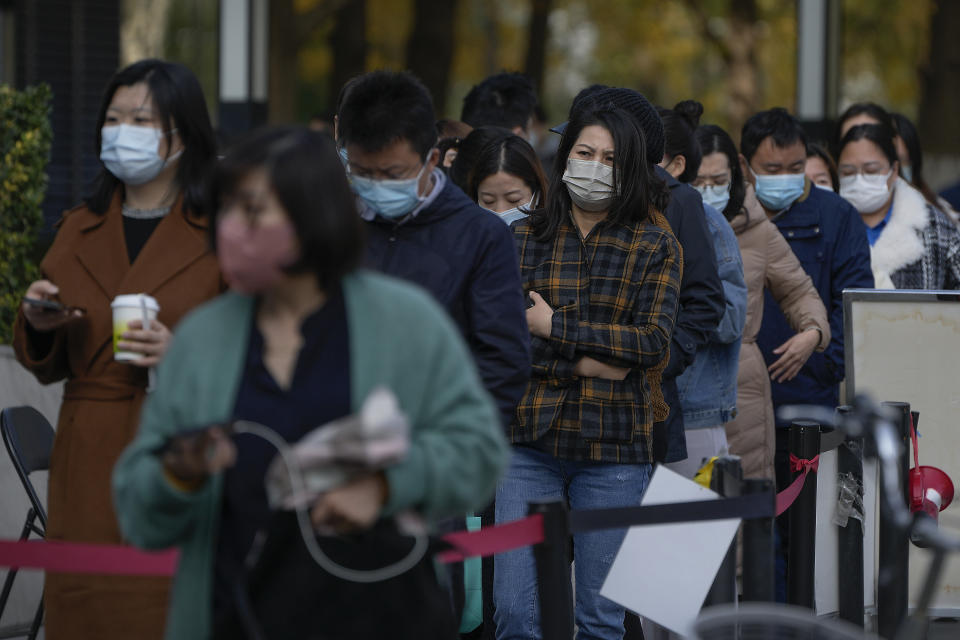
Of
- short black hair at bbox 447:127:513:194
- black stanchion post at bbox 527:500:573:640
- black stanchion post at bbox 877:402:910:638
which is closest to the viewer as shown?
black stanchion post at bbox 527:500:573:640

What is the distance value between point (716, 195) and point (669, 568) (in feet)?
7.96

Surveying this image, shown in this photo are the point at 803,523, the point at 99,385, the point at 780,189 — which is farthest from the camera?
the point at 780,189

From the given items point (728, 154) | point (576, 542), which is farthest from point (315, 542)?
point (728, 154)

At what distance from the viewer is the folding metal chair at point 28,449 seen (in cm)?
518

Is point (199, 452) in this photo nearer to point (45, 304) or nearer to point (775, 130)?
point (45, 304)

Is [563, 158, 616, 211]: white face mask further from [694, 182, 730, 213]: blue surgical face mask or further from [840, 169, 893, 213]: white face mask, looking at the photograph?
[840, 169, 893, 213]: white face mask

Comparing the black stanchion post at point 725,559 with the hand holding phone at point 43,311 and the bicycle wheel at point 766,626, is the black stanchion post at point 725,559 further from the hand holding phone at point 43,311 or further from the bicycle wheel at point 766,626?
the hand holding phone at point 43,311

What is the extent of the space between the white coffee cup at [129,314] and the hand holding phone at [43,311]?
0.73 ft

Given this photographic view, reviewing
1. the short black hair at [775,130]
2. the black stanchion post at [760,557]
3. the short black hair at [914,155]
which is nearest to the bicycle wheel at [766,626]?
the black stanchion post at [760,557]

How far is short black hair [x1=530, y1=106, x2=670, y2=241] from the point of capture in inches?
181

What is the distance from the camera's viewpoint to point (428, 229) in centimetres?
381

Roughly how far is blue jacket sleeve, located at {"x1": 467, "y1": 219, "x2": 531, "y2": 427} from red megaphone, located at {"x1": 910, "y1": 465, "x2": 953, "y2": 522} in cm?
191

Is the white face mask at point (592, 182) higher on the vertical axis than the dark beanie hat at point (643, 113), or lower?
lower

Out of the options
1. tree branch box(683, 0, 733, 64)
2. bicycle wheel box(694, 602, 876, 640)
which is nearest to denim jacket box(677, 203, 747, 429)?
bicycle wheel box(694, 602, 876, 640)
